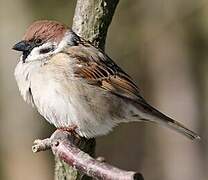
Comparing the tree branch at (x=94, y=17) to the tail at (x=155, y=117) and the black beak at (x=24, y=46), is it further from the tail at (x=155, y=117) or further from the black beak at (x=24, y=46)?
the tail at (x=155, y=117)

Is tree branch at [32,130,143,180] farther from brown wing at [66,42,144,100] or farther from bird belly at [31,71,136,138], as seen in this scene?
brown wing at [66,42,144,100]

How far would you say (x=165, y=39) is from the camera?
25.3 feet

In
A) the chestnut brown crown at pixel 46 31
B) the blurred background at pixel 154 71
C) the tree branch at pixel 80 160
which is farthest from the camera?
the blurred background at pixel 154 71

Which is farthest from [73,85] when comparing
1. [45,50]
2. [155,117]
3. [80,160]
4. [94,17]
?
[80,160]

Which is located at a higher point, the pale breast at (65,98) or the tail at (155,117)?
the pale breast at (65,98)

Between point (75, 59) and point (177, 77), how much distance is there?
141 inches

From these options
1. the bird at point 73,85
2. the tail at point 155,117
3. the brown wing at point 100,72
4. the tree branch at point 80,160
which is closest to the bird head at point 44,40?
the bird at point 73,85

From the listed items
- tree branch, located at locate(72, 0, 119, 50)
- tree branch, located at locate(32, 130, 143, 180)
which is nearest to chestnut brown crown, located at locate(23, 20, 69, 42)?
tree branch, located at locate(72, 0, 119, 50)

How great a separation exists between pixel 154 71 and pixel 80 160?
522cm

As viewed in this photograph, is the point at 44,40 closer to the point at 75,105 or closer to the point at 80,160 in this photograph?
the point at 75,105

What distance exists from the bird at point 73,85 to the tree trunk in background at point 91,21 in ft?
0.27

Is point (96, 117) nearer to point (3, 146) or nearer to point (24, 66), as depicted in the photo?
point (24, 66)

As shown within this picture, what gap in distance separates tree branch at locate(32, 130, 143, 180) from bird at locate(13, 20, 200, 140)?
790 mm

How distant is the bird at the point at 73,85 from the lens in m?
4.03
